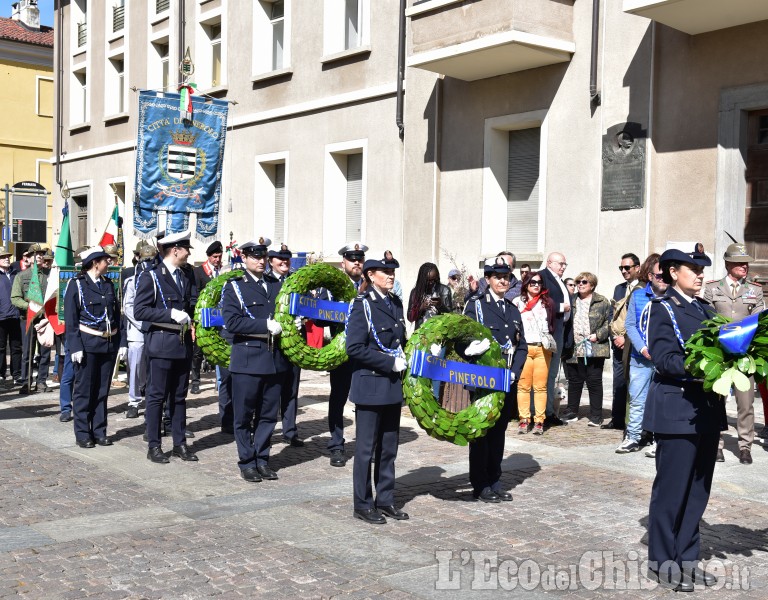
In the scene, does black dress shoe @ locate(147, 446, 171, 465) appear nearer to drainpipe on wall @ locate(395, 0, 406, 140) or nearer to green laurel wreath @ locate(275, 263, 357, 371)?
green laurel wreath @ locate(275, 263, 357, 371)

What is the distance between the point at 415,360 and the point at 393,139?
1267 centimetres

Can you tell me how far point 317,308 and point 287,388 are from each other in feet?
5.07

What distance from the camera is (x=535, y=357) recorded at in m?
10.8

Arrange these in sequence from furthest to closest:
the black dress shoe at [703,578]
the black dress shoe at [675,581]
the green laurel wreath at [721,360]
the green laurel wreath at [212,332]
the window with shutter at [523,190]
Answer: the window with shutter at [523,190] < the green laurel wreath at [212,332] < the black dress shoe at [703,578] < the black dress shoe at [675,581] < the green laurel wreath at [721,360]

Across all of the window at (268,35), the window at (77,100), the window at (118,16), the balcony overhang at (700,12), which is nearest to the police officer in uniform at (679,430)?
the balcony overhang at (700,12)

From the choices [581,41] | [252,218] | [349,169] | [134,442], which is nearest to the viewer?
[134,442]

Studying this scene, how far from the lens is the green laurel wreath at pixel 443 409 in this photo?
282 inches

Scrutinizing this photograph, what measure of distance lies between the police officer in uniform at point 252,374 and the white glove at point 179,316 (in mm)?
677

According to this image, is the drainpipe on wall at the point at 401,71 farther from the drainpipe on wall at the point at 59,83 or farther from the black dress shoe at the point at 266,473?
the drainpipe on wall at the point at 59,83

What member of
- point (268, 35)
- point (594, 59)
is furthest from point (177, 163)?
point (268, 35)

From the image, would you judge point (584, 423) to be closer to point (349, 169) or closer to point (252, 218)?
point (349, 169)

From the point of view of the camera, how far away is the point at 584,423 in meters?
11.5

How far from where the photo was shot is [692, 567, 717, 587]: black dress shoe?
5688mm

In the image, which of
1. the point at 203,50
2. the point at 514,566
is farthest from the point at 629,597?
the point at 203,50
